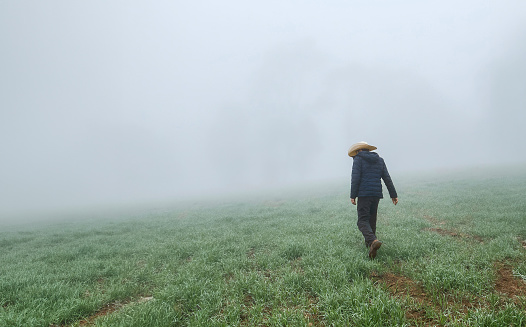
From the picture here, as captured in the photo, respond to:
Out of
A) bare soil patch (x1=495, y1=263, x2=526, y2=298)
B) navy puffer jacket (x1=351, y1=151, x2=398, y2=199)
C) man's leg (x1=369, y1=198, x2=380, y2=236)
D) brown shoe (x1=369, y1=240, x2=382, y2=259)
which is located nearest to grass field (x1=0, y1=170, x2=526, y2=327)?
bare soil patch (x1=495, y1=263, x2=526, y2=298)

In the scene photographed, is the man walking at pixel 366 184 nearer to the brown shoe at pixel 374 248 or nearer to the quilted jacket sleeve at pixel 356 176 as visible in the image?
the quilted jacket sleeve at pixel 356 176

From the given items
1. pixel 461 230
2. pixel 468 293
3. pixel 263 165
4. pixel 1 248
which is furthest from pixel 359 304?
pixel 263 165

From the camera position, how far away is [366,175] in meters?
6.51

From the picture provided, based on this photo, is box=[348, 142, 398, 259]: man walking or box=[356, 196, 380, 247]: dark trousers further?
box=[348, 142, 398, 259]: man walking

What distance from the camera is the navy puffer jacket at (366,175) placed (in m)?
6.40

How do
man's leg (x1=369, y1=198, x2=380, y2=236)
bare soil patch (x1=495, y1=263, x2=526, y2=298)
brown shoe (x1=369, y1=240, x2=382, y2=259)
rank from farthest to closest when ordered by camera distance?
1. man's leg (x1=369, y1=198, x2=380, y2=236)
2. brown shoe (x1=369, y1=240, x2=382, y2=259)
3. bare soil patch (x1=495, y1=263, x2=526, y2=298)

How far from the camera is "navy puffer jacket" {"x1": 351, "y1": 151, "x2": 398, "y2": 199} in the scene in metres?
6.40

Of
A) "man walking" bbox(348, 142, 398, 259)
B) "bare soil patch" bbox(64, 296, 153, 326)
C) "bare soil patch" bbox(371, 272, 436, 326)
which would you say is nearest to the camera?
"bare soil patch" bbox(371, 272, 436, 326)

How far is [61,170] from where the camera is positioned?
199m

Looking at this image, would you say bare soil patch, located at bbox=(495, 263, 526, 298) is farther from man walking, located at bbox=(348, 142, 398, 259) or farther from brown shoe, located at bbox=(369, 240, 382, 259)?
man walking, located at bbox=(348, 142, 398, 259)

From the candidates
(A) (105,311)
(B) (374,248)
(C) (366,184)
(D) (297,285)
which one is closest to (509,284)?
(B) (374,248)

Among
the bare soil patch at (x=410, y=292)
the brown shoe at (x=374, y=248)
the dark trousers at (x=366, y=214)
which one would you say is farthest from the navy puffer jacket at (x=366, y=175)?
the bare soil patch at (x=410, y=292)

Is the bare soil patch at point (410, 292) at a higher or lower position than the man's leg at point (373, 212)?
lower

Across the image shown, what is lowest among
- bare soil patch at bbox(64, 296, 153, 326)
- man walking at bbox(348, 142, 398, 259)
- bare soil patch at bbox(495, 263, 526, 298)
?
bare soil patch at bbox(64, 296, 153, 326)
